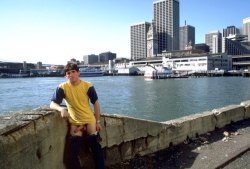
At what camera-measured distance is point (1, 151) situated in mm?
4055

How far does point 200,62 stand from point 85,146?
562 ft

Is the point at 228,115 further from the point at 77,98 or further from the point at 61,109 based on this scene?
the point at 61,109

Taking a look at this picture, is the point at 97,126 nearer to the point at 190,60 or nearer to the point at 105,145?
the point at 105,145

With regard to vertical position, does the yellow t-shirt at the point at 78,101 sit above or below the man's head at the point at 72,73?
below

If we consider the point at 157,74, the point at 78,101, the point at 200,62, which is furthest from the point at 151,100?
the point at 200,62

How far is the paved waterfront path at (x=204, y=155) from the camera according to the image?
665 centimetres

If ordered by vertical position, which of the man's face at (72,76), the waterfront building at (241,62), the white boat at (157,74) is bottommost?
the white boat at (157,74)

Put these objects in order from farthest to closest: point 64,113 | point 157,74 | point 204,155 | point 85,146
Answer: point 157,74 → point 204,155 → point 85,146 → point 64,113

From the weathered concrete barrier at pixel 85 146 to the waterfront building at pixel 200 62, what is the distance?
16338cm

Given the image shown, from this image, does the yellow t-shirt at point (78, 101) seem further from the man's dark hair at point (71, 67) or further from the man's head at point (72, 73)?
the man's dark hair at point (71, 67)

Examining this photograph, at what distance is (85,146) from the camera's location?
18.9 ft

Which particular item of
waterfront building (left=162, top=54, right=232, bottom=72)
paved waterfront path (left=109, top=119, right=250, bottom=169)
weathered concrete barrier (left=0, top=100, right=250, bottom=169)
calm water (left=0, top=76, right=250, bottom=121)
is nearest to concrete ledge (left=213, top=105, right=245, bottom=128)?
weathered concrete barrier (left=0, top=100, right=250, bottom=169)

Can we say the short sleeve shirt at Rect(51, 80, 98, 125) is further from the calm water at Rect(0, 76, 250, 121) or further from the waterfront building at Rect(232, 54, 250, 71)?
the waterfront building at Rect(232, 54, 250, 71)

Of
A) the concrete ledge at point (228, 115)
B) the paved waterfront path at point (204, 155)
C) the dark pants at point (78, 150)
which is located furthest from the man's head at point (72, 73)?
the concrete ledge at point (228, 115)
